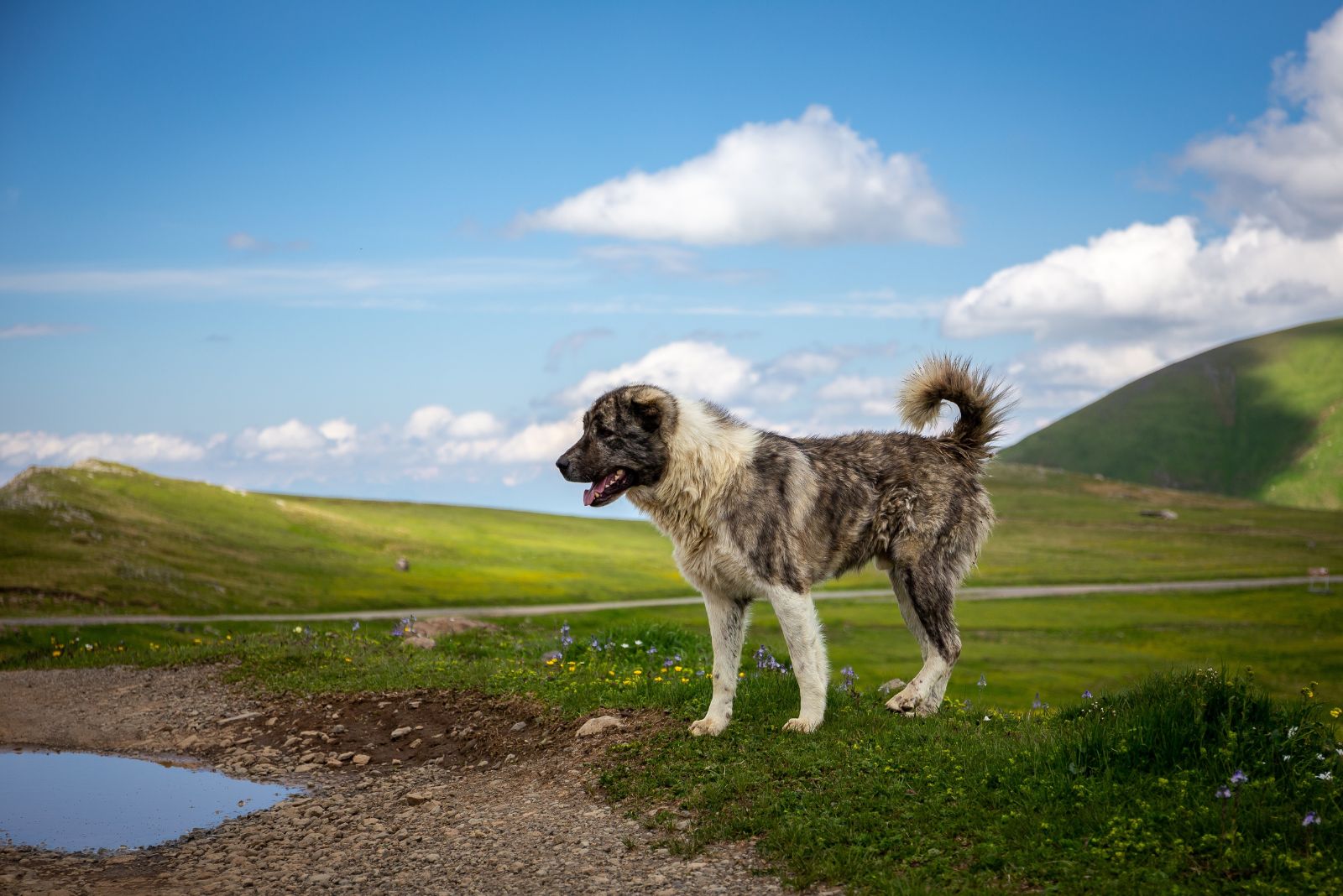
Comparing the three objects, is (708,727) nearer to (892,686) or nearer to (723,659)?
(723,659)

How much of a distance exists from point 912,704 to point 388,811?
6.15m

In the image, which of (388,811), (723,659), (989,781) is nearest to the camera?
(989,781)

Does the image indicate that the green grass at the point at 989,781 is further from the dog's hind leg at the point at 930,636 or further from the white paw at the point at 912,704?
the dog's hind leg at the point at 930,636

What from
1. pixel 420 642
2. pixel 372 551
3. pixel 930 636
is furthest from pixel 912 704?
pixel 372 551

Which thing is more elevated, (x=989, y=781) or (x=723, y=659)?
(x=723, y=659)

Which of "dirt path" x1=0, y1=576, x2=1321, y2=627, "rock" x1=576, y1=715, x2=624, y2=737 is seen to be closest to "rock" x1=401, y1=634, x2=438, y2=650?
"rock" x1=576, y1=715, x2=624, y2=737

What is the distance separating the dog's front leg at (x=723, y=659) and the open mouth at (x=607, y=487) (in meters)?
1.62

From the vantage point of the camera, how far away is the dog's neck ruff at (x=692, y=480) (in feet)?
39.5

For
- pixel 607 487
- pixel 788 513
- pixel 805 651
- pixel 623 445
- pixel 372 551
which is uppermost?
pixel 623 445

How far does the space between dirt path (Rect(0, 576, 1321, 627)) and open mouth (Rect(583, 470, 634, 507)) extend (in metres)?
36.2

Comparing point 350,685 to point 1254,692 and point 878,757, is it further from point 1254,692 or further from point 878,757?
point 1254,692

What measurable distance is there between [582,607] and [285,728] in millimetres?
57266

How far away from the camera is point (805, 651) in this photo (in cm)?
1165

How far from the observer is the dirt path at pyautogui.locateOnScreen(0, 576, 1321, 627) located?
48444 mm
